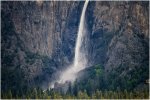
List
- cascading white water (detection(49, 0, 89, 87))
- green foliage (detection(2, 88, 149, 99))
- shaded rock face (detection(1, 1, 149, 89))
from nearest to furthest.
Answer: green foliage (detection(2, 88, 149, 99)) < shaded rock face (detection(1, 1, 149, 89)) < cascading white water (detection(49, 0, 89, 87))

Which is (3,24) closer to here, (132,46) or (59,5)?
(59,5)

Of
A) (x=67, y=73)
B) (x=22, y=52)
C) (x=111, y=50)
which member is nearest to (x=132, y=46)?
(x=111, y=50)

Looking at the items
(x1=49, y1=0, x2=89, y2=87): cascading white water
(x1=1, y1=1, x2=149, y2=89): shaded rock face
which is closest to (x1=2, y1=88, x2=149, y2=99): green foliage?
(x1=1, y1=1, x2=149, y2=89): shaded rock face

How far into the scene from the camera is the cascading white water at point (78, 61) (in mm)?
145250

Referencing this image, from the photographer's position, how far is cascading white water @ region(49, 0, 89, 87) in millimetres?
145250

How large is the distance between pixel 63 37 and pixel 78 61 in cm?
1174

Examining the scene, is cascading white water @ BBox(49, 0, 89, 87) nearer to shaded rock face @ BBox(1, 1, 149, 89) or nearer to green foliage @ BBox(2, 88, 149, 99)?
shaded rock face @ BBox(1, 1, 149, 89)

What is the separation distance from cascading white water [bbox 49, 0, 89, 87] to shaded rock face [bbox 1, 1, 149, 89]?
1.51 m

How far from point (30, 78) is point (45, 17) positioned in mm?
25516

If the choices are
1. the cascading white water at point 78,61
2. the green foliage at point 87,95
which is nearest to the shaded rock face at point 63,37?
the cascading white water at point 78,61

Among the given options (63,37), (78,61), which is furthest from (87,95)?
(63,37)

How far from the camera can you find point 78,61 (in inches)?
6152

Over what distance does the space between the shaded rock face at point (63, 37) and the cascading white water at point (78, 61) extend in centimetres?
151

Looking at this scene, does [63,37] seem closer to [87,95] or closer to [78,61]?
[78,61]
